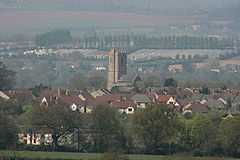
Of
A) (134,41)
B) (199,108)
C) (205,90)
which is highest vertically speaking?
(199,108)

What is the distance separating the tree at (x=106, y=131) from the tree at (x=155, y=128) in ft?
1.17

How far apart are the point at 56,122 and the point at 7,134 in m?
1.32

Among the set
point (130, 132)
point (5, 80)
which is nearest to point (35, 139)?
point (130, 132)

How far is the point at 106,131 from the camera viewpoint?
2297cm

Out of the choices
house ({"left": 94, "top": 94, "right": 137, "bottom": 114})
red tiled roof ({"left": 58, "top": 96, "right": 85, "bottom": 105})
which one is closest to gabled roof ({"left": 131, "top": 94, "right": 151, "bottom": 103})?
house ({"left": 94, "top": 94, "right": 137, "bottom": 114})

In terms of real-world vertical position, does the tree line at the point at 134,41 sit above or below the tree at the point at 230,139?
below

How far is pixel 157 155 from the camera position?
70.9ft

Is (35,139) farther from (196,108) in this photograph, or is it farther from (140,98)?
(140,98)

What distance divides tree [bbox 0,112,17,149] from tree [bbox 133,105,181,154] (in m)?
2.26

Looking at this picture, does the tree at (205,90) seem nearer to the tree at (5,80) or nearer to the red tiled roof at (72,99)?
the red tiled roof at (72,99)

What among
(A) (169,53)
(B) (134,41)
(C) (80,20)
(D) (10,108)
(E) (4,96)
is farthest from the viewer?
(C) (80,20)

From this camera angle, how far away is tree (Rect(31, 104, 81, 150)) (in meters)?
23.1

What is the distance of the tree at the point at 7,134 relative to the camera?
21.9 meters

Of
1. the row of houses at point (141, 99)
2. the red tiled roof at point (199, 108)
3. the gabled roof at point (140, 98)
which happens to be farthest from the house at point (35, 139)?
the gabled roof at point (140, 98)
